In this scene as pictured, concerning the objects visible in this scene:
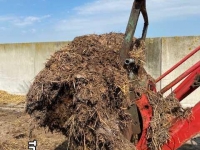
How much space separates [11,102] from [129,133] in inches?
335

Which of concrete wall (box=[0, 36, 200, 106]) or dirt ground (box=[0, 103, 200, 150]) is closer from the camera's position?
dirt ground (box=[0, 103, 200, 150])

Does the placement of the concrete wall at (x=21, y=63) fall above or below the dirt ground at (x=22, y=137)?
above

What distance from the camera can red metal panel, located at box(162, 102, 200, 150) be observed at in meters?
3.96

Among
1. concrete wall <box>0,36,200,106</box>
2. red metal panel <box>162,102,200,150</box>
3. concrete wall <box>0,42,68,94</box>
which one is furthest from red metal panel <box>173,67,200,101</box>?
concrete wall <box>0,42,68,94</box>

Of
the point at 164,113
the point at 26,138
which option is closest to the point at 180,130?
the point at 164,113

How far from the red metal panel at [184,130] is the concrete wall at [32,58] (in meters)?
5.90

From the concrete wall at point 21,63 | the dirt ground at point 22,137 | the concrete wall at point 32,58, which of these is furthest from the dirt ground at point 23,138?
the concrete wall at point 21,63

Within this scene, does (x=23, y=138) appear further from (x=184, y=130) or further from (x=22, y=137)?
(x=184, y=130)

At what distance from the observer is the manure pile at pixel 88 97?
358 cm

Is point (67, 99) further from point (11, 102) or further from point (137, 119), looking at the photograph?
point (11, 102)

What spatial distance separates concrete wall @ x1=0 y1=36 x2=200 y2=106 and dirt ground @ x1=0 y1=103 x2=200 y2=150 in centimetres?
325

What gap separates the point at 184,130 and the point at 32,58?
9.31 meters

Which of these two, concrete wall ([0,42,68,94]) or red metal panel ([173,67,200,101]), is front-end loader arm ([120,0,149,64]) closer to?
red metal panel ([173,67,200,101])

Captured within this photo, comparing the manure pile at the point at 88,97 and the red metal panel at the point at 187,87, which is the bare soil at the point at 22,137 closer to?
the manure pile at the point at 88,97
